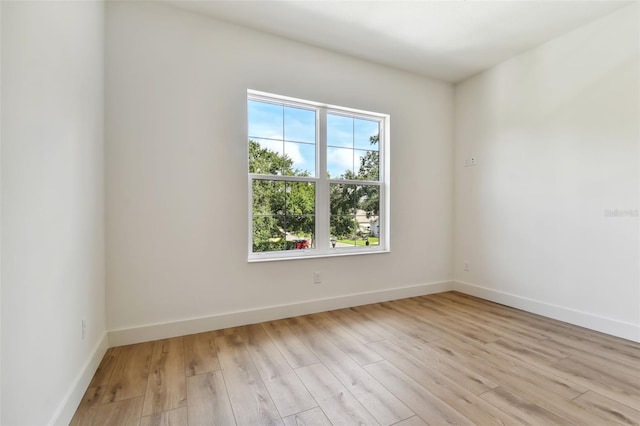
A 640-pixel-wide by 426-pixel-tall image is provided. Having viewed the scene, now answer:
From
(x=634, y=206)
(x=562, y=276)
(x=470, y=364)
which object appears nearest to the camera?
(x=470, y=364)

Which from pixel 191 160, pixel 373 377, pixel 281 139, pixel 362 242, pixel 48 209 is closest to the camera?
pixel 48 209

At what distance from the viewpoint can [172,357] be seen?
219 centimetres

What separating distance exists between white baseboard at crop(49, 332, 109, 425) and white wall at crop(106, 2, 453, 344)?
32cm

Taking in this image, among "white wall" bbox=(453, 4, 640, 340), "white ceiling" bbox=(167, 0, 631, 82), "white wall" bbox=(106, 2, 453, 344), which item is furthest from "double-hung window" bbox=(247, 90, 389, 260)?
"white wall" bbox=(453, 4, 640, 340)

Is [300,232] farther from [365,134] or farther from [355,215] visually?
[365,134]

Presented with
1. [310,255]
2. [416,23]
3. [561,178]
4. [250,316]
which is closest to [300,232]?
[310,255]

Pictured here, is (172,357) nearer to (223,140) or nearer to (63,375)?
Result: (63,375)

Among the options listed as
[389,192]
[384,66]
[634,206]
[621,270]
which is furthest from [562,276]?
[384,66]

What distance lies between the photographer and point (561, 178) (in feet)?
9.80

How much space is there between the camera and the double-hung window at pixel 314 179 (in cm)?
301

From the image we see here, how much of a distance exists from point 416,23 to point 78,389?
12.4 ft

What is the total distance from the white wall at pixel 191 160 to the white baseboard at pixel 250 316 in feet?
0.14

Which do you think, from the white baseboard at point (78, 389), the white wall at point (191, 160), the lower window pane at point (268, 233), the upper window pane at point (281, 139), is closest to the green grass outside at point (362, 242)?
the white wall at point (191, 160)

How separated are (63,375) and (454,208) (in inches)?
167
